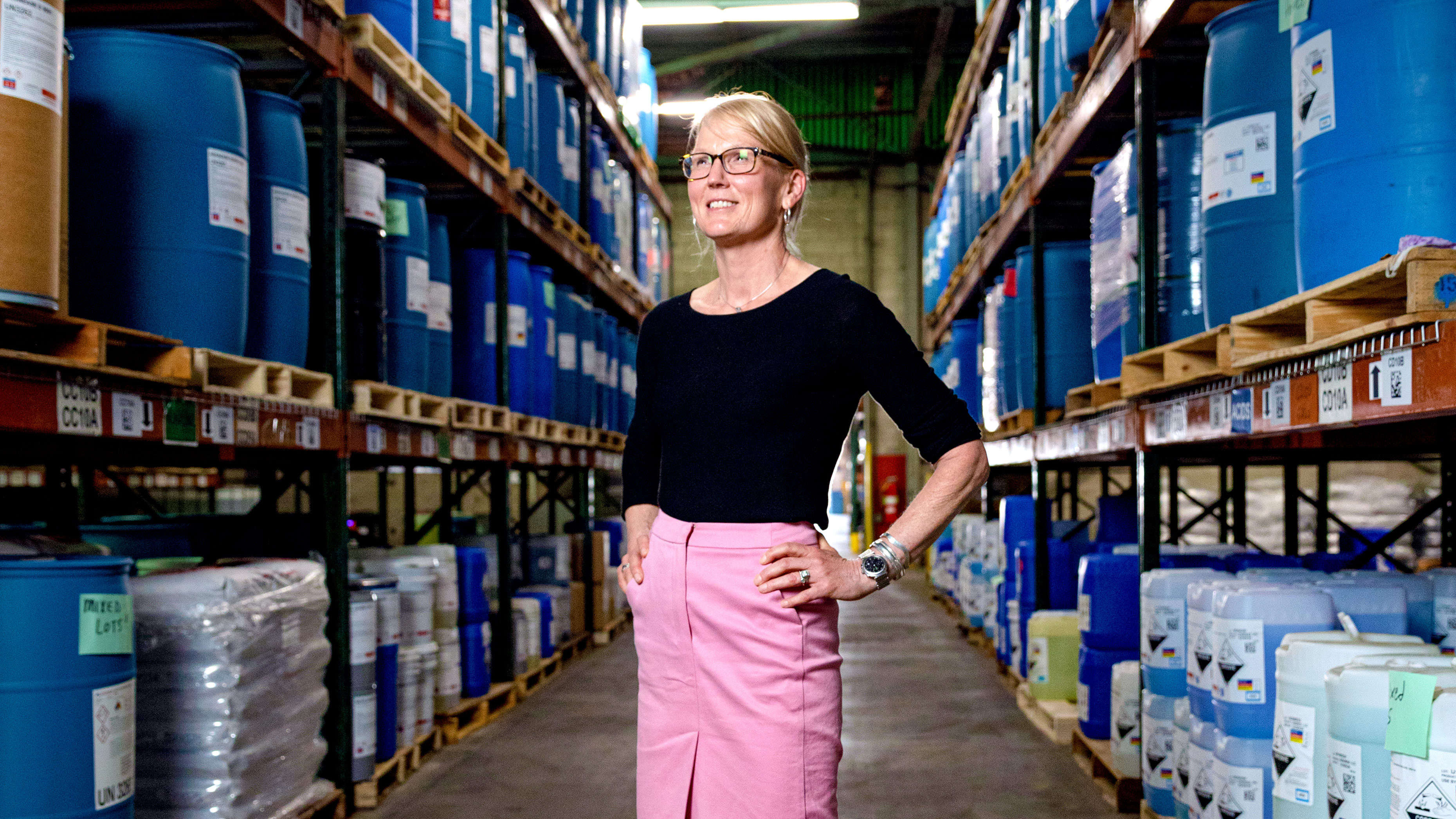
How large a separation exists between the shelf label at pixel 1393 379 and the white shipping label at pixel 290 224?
10.1ft

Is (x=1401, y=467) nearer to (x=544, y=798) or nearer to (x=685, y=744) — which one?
(x=544, y=798)

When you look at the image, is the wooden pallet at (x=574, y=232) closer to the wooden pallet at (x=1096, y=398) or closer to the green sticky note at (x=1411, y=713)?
the wooden pallet at (x=1096, y=398)

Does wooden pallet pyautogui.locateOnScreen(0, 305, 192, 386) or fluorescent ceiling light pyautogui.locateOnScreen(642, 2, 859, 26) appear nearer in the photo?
wooden pallet pyautogui.locateOnScreen(0, 305, 192, 386)

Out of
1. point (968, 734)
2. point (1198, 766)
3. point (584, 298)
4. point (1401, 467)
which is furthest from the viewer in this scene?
point (1401, 467)

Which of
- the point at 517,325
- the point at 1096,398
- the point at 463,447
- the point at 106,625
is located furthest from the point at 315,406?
the point at 1096,398

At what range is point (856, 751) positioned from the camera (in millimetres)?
5145

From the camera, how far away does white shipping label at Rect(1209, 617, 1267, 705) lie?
2.75m

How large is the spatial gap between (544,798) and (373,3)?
10.5 feet

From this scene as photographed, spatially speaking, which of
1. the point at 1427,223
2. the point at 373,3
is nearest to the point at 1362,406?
the point at 1427,223

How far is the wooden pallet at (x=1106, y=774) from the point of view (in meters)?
4.16

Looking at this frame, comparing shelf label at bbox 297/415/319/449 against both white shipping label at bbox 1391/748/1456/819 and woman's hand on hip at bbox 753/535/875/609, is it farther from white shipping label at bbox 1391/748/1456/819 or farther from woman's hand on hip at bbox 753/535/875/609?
white shipping label at bbox 1391/748/1456/819

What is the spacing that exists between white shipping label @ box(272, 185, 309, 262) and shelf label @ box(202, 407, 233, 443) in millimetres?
673

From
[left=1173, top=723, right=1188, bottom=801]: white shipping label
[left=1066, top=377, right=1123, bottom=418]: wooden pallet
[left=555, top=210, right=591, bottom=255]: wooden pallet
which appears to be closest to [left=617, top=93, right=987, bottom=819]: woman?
[left=1173, top=723, right=1188, bottom=801]: white shipping label

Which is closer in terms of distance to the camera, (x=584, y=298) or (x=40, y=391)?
(x=40, y=391)
